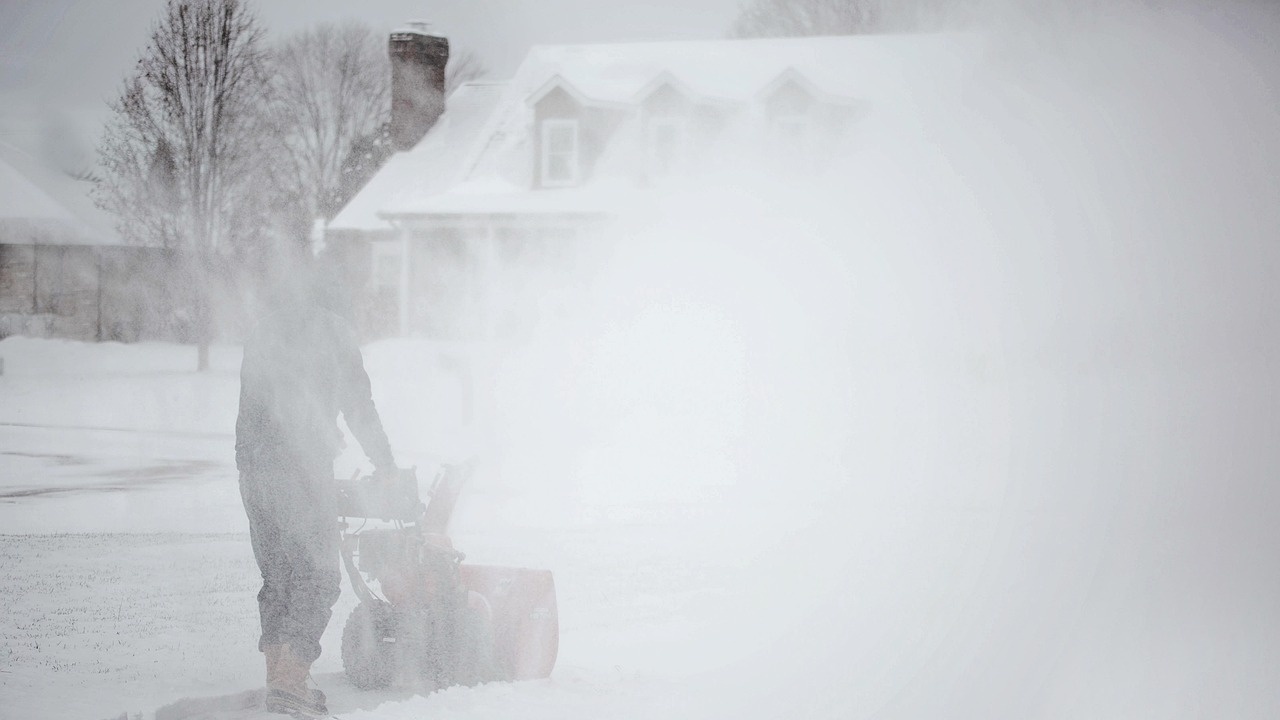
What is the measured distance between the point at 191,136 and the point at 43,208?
4707 millimetres

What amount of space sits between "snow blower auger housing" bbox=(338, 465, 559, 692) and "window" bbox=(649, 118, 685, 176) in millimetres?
11524

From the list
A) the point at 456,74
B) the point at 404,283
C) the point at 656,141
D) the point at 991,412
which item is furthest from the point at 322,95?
the point at 456,74

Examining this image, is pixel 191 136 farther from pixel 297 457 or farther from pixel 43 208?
pixel 297 457

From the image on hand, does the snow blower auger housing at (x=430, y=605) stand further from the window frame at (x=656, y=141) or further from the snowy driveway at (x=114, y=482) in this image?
the window frame at (x=656, y=141)

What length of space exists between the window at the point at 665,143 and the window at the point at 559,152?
5.10ft

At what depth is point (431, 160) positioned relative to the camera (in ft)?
63.3

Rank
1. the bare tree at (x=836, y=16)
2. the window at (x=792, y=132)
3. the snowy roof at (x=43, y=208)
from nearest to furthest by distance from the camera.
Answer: the bare tree at (x=836, y=16), the snowy roof at (x=43, y=208), the window at (x=792, y=132)

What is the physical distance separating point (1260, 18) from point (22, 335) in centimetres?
1531

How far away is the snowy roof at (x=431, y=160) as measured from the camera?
61.2 ft

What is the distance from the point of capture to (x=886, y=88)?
36.1ft

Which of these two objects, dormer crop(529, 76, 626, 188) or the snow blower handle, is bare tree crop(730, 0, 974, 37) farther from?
dormer crop(529, 76, 626, 188)

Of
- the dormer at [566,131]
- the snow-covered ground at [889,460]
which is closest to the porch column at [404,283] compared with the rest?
the dormer at [566,131]

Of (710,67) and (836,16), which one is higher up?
(710,67)

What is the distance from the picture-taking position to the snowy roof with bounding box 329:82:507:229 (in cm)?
1866
